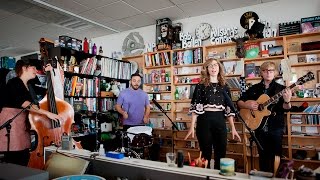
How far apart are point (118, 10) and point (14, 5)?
178 centimetres

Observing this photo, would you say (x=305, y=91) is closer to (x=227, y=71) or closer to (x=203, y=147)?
(x=227, y=71)

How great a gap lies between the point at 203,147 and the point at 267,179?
4.32 feet

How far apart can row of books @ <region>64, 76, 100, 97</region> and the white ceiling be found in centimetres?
131

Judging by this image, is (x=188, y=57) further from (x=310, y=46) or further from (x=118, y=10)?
(x=310, y=46)

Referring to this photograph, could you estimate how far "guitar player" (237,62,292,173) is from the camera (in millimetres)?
2354

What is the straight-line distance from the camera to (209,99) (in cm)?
236

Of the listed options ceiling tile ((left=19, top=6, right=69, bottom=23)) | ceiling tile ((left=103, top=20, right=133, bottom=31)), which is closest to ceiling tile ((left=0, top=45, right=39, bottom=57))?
ceiling tile ((left=19, top=6, right=69, bottom=23))

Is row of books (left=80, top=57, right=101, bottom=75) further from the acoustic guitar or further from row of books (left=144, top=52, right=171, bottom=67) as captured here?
the acoustic guitar

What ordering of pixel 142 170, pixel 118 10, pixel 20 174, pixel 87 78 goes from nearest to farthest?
pixel 20 174 → pixel 142 170 → pixel 87 78 → pixel 118 10

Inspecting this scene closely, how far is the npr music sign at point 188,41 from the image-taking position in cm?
428

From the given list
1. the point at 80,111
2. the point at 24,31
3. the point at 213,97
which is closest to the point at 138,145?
the point at 213,97

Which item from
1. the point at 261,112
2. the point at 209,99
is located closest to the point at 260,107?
the point at 261,112

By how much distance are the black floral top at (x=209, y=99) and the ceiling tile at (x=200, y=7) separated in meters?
2.02

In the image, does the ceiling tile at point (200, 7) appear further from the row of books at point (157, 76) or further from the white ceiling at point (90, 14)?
the row of books at point (157, 76)
